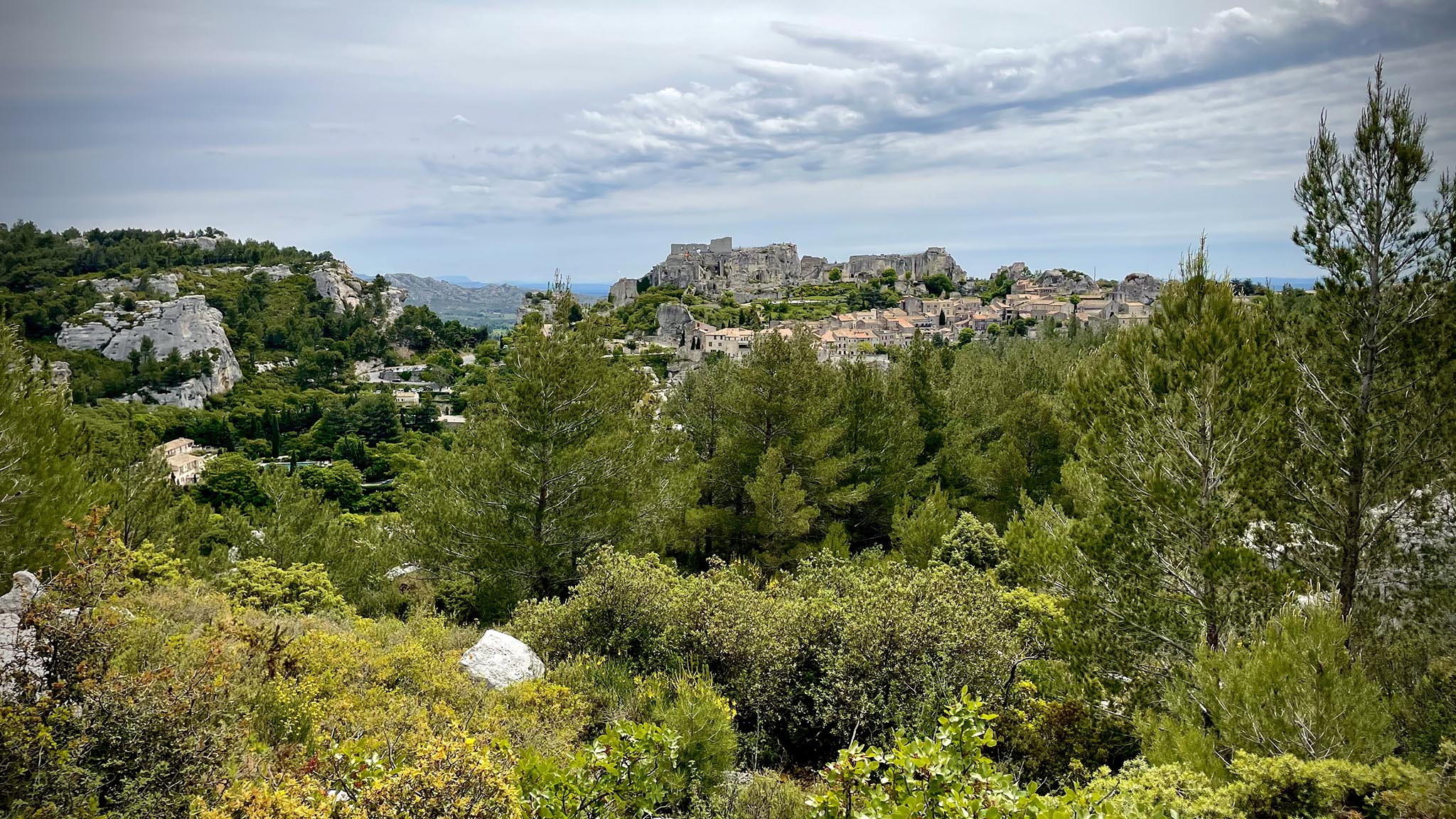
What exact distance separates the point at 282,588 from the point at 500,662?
4.27 meters

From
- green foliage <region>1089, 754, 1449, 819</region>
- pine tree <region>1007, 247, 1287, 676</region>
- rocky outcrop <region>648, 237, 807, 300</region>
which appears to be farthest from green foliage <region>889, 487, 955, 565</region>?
rocky outcrop <region>648, 237, 807, 300</region>

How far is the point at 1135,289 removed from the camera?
8950 cm

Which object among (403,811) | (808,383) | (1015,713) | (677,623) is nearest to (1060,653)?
(1015,713)

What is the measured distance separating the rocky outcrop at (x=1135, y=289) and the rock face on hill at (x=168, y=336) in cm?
9593

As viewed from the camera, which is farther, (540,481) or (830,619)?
(540,481)

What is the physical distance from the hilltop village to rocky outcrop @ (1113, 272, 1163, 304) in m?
0.26

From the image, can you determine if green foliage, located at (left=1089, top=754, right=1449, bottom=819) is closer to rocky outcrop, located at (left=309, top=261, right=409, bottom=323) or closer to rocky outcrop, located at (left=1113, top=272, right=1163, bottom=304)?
rocky outcrop, located at (left=1113, top=272, right=1163, bottom=304)

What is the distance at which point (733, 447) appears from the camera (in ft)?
55.0

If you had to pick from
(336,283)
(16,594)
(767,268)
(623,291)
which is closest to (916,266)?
(767,268)

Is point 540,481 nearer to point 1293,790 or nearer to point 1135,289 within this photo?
point 1293,790

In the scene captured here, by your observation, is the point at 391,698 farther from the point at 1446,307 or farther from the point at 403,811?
the point at 1446,307

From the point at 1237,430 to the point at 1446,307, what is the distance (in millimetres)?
2182

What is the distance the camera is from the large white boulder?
294 inches

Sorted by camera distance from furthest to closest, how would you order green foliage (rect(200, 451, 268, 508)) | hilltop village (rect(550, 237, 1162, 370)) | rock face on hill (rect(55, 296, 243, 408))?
hilltop village (rect(550, 237, 1162, 370))
rock face on hill (rect(55, 296, 243, 408))
green foliage (rect(200, 451, 268, 508))
